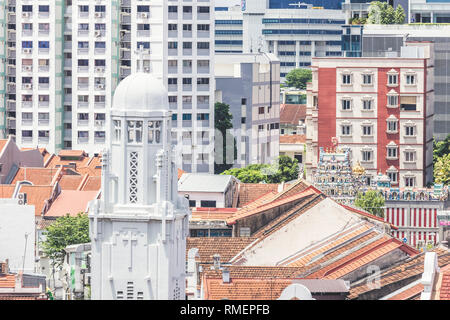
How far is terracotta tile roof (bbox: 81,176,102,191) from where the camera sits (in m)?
104

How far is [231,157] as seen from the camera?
13575cm

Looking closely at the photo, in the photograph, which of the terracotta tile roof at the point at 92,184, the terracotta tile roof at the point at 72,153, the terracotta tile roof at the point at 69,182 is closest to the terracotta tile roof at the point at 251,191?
the terracotta tile roof at the point at 92,184

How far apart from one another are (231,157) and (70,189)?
107 ft

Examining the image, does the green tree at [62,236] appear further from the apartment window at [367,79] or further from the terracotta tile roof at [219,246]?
the apartment window at [367,79]

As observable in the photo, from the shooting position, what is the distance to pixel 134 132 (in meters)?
34.6

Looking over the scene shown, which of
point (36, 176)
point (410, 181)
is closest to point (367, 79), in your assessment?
point (410, 181)

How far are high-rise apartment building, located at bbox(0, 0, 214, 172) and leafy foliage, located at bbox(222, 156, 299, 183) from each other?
499 inches

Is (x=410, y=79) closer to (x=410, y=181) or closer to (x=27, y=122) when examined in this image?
(x=410, y=181)

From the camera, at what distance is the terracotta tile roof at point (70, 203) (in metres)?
96.5

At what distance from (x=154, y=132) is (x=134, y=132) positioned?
1.41 feet

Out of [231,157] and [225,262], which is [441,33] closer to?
[231,157]

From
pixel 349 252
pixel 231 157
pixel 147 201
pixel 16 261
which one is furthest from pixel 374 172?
pixel 147 201

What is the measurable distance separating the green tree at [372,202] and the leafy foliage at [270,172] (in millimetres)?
24204

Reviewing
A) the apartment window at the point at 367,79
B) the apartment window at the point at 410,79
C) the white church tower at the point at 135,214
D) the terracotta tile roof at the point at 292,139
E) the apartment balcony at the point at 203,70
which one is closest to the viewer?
the white church tower at the point at 135,214
